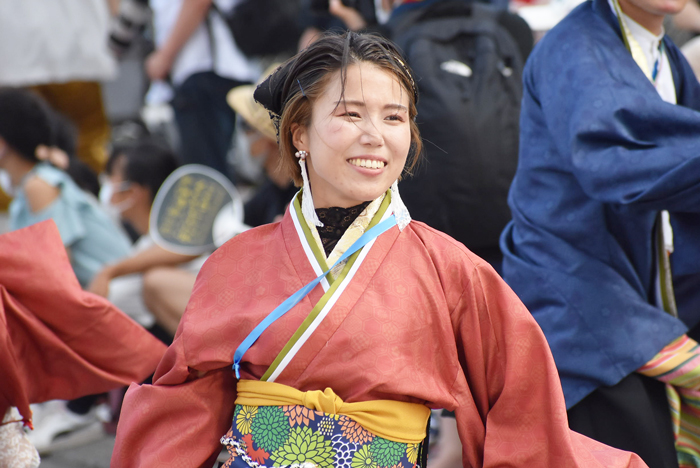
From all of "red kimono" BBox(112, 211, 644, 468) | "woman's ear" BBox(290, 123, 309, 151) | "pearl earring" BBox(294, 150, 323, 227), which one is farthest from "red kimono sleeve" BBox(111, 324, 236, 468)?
"woman's ear" BBox(290, 123, 309, 151)

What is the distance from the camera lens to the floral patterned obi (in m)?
1.70

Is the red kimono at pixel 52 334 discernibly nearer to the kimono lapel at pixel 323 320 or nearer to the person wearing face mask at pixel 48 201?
the kimono lapel at pixel 323 320

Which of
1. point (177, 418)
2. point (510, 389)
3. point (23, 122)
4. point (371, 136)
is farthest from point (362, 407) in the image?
point (23, 122)

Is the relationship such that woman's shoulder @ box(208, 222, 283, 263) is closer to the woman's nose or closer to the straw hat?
the woman's nose

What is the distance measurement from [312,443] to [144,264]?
2402mm

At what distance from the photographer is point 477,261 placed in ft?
5.94

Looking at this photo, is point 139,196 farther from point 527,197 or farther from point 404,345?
point 404,345

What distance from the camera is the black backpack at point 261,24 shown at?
Result: 13.5 ft

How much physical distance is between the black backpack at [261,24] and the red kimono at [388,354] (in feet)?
8.19

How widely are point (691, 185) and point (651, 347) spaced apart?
19.6 inches

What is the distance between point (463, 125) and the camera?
278cm

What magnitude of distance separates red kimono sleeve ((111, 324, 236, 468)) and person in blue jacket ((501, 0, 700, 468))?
3.03ft

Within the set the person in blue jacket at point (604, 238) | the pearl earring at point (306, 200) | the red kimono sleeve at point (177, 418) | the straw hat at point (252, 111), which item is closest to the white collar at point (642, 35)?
the person in blue jacket at point (604, 238)

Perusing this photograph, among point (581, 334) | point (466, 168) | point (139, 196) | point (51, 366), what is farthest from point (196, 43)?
point (581, 334)
